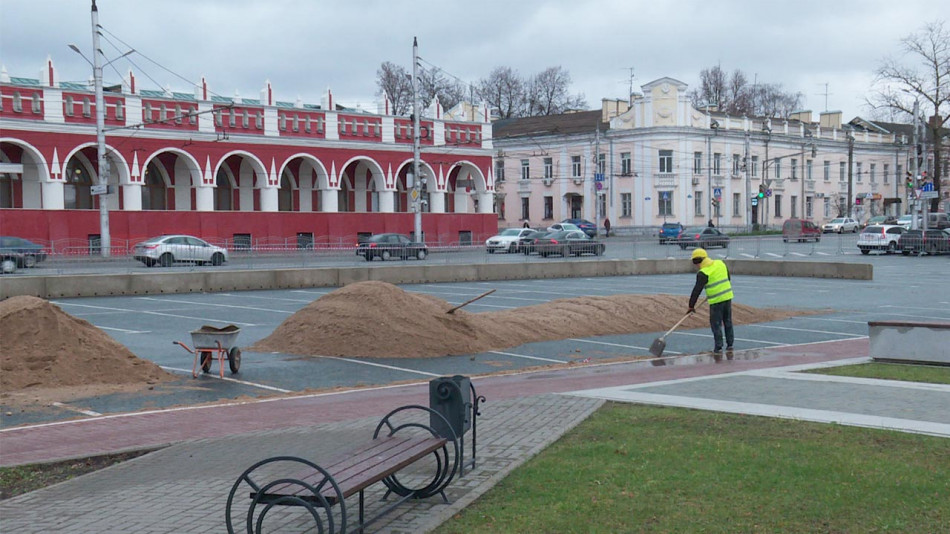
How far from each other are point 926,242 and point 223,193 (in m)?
38.4

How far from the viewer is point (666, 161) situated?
77875mm

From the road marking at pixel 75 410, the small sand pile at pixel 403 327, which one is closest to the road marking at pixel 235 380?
the small sand pile at pixel 403 327

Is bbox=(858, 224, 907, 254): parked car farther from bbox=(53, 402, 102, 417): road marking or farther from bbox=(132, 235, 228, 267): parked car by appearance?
bbox=(53, 402, 102, 417): road marking

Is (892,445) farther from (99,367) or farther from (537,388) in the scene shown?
(99,367)

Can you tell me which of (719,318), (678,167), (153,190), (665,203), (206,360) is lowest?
(206,360)

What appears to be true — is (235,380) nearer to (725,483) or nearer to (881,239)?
(725,483)

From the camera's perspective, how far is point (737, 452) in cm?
823

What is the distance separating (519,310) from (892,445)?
12.3 metres

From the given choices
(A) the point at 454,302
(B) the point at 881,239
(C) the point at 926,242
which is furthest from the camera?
(B) the point at 881,239

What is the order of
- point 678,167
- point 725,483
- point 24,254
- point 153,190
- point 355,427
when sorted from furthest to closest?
point 678,167 < point 153,190 < point 24,254 < point 355,427 < point 725,483

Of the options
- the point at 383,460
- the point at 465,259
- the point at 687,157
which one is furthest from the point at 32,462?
the point at 687,157

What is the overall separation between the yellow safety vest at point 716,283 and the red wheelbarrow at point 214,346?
25.6ft

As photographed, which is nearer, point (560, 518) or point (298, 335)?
point (560, 518)

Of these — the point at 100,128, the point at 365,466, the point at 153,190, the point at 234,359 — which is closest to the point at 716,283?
the point at 234,359
